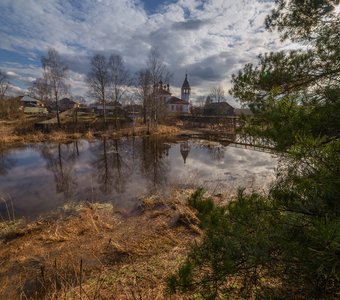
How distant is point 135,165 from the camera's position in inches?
615

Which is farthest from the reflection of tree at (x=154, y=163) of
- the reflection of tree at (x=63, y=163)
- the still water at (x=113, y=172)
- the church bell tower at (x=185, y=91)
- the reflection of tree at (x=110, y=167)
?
the church bell tower at (x=185, y=91)

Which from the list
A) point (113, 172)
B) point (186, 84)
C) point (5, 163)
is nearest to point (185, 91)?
point (186, 84)

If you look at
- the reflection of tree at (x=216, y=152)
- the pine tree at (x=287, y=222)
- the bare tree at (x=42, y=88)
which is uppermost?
the bare tree at (x=42, y=88)

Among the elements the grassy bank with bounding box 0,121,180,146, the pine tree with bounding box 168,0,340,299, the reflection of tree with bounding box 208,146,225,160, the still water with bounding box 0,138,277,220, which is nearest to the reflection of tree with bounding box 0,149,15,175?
the still water with bounding box 0,138,277,220

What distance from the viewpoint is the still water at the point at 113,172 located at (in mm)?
9734

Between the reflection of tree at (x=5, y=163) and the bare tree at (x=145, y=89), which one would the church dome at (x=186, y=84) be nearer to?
the bare tree at (x=145, y=89)

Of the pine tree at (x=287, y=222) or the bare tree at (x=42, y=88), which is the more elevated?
the bare tree at (x=42, y=88)

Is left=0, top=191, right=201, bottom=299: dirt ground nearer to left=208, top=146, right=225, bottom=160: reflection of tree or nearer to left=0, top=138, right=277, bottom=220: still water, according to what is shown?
left=0, top=138, right=277, bottom=220: still water

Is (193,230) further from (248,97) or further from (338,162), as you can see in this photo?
(338,162)

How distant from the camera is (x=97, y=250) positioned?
19.1ft

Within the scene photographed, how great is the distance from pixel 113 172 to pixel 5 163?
316 inches

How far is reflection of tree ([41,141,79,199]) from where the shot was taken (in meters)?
11.0

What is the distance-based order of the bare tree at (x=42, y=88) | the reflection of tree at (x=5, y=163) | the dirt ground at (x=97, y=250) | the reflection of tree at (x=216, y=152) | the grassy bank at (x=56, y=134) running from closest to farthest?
the dirt ground at (x=97, y=250)
the reflection of tree at (x=5, y=163)
the reflection of tree at (x=216, y=152)
the grassy bank at (x=56, y=134)
the bare tree at (x=42, y=88)

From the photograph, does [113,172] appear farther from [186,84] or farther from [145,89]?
[186,84]
